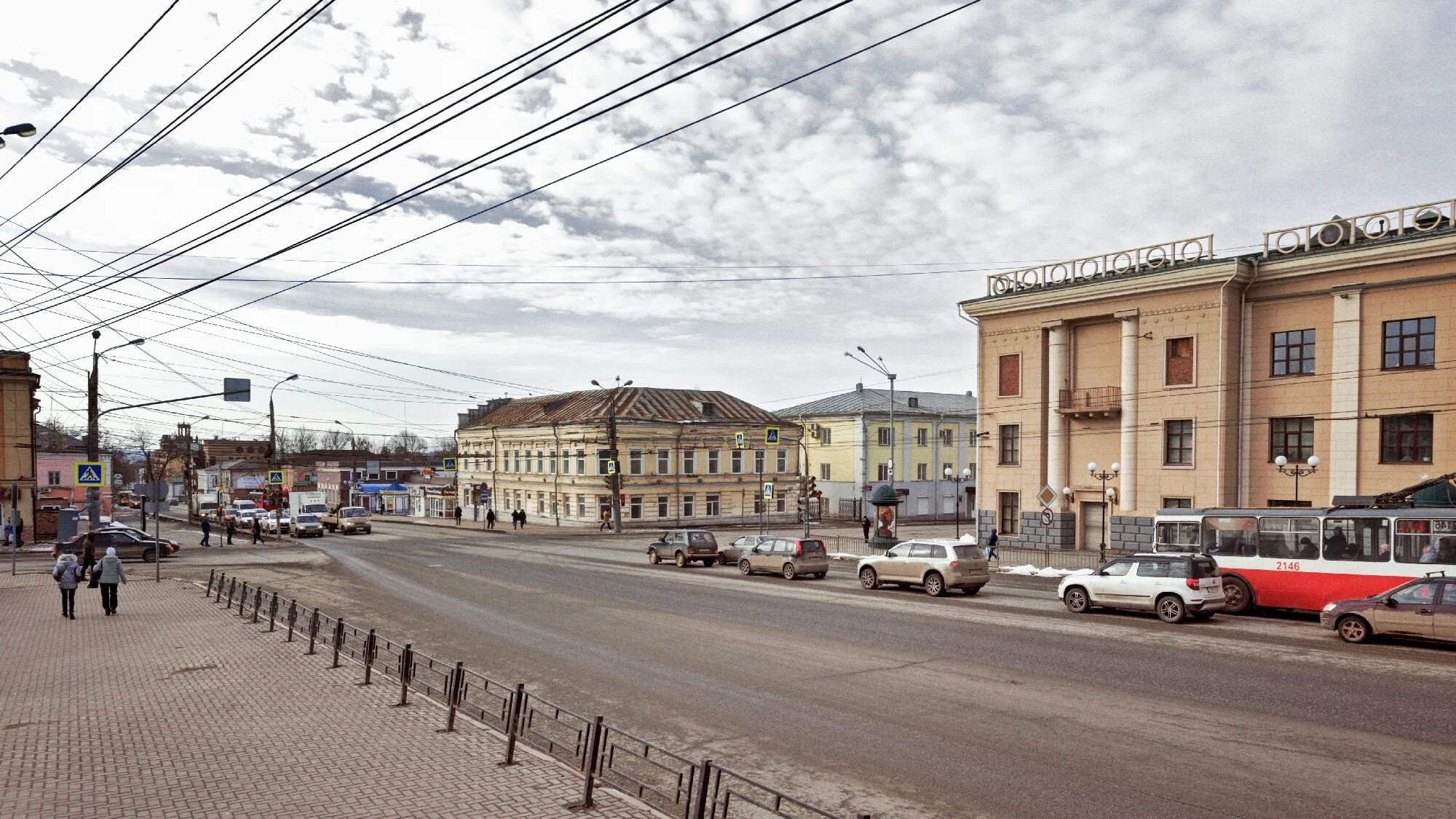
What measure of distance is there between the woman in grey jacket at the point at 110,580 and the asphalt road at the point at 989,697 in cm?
498

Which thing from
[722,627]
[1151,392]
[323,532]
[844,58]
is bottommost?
[323,532]

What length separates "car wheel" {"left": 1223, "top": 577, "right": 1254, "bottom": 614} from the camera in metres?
21.5

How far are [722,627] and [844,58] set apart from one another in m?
11.9

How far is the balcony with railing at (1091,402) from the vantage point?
36375mm

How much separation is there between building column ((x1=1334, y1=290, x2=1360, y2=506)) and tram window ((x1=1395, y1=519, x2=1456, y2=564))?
12.5 m

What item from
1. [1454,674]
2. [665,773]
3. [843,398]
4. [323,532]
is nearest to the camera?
[665,773]

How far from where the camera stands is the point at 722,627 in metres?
18.5

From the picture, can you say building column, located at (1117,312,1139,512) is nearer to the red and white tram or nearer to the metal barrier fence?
the red and white tram

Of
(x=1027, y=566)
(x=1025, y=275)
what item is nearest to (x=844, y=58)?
(x=1027, y=566)

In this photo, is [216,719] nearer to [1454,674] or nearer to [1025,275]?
[1454,674]

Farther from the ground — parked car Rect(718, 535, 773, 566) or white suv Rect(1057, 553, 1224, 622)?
white suv Rect(1057, 553, 1224, 622)

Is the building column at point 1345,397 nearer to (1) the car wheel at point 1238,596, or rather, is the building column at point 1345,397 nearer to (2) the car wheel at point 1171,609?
(1) the car wheel at point 1238,596

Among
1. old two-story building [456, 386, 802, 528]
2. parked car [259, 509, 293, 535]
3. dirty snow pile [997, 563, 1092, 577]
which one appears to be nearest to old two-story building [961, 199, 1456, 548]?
dirty snow pile [997, 563, 1092, 577]

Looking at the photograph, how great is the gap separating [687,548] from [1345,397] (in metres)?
23.8
